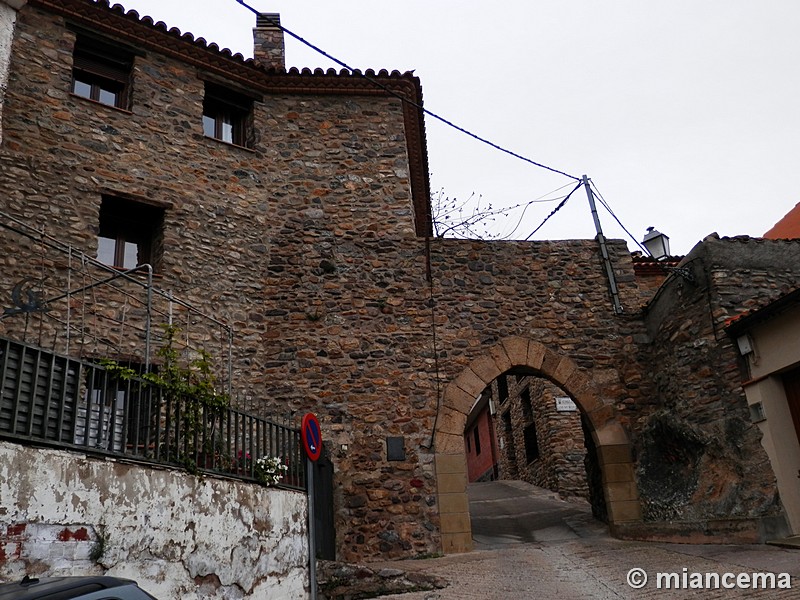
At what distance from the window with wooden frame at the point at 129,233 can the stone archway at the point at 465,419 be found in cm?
431

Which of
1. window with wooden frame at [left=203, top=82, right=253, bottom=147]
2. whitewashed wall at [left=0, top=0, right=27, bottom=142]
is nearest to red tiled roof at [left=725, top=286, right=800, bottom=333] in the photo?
window with wooden frame at [left=203, top=82, right=253, bottom=147]

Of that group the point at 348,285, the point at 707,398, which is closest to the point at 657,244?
the point at 707,398

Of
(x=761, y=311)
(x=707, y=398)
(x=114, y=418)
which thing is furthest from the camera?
(x=707, y=398)

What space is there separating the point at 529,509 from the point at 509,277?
5.29 meters

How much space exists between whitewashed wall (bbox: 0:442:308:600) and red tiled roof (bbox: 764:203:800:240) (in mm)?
9792

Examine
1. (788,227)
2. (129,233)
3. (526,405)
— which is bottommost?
(526,405)

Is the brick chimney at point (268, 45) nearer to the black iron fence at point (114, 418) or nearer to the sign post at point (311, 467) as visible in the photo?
the sign post at point (311, 467)

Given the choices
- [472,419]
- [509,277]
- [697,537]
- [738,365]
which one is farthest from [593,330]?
[472,419]

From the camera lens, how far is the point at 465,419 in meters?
9.18

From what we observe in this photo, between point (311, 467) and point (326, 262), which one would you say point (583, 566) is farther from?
point (326, 262)

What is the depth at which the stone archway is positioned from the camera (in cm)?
852

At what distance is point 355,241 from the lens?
985cm

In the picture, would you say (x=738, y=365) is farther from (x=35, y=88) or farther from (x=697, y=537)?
(x=35, y=88)

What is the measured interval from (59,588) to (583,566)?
18.4ft
